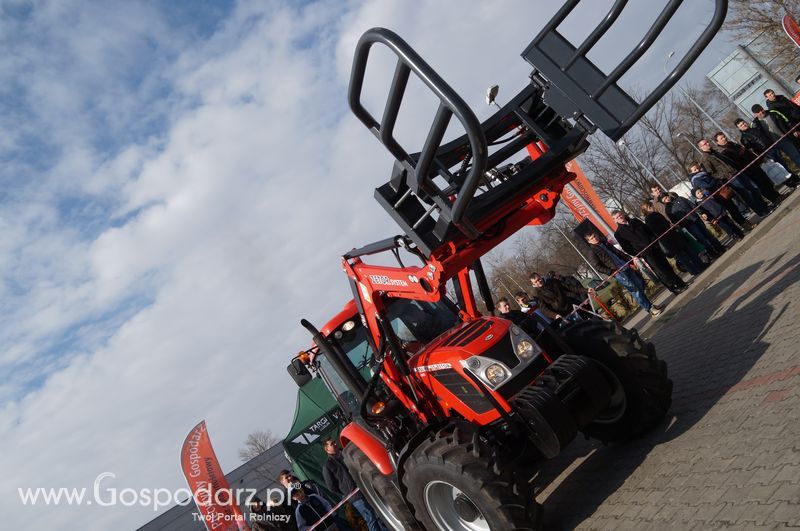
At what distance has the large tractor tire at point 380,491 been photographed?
5816 mm

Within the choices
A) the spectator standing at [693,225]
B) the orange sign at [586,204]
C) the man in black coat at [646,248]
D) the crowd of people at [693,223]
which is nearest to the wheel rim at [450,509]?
the crowd of people at [693,223]

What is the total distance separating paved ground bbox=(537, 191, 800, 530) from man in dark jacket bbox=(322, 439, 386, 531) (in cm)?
238

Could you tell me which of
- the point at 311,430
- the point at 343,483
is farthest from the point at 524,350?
the point at 311,430

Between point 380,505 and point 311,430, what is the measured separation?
20.5 ft

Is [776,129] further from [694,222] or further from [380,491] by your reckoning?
[380,491]

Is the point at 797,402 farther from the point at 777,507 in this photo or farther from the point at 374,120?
the point at 374,120

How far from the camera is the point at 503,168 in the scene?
485 cm

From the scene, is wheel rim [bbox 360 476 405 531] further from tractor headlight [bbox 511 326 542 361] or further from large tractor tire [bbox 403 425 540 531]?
tractor headlight [bbox 511 326 542 361]

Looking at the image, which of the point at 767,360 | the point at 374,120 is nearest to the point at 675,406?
the point at 767,360

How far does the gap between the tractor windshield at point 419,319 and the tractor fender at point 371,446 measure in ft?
3.62

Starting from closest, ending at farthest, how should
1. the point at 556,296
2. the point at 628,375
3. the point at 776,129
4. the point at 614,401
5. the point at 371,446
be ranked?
the point at 628,375 < the point at 614,401 < the point at 371,446 < the point at 556,296 < the point at 776,129

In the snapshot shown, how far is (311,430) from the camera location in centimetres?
1268

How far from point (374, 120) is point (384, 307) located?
2.45 meters

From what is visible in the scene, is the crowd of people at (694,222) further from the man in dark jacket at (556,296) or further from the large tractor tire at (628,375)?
the large tractor tire at (628,375)
